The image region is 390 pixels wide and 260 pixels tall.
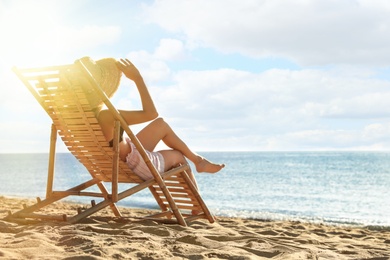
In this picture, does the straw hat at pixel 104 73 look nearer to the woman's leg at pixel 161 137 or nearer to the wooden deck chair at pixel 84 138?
the wooden deck chair at pixel 84 138

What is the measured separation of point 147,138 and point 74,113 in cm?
73

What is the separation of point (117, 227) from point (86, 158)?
33.9 inches

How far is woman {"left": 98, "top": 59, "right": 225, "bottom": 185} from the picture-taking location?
4539 mm

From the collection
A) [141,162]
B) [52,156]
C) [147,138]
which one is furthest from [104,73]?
[52,156]

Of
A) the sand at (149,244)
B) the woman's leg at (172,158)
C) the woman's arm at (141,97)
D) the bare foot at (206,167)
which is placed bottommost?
the sand at (149,244)

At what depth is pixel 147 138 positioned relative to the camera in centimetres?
493

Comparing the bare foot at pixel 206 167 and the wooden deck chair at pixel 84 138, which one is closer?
the wooden deck chair at pixel 84 138

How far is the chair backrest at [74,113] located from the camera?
14.6 feet

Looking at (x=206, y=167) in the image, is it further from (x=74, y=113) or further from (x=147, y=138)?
(x=74, y=113)

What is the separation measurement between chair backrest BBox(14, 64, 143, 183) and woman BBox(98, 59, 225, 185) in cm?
9

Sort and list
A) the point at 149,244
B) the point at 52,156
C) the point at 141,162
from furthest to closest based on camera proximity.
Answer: the point at 52,156
the point at 141,162
the point at 149,244

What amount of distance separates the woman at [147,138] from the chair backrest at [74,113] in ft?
0.28

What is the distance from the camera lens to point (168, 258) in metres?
3.28

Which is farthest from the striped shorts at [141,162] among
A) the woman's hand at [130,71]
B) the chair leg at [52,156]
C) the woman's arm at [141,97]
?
the chair leg at [52,156]
